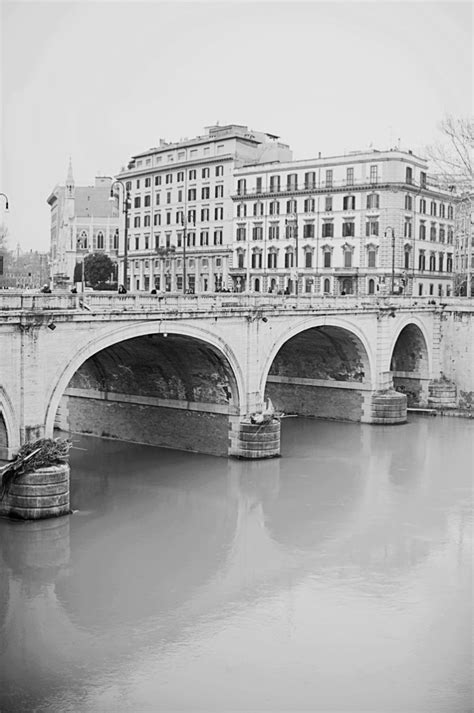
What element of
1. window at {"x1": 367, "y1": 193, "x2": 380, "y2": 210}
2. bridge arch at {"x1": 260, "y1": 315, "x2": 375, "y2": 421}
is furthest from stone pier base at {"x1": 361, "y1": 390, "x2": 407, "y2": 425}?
window at {"x1": 367, "y1": 193, "x2": 380, "y2": 210}

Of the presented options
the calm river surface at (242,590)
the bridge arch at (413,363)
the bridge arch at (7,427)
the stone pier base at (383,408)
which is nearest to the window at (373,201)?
the bridge arch at (413,363)

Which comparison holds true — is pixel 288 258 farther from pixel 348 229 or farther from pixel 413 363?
pixel 413 363

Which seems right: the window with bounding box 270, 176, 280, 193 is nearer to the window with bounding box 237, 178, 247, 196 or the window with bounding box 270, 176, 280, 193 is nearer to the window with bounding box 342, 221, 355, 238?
the window with bounding box 237, 178, 247, 196

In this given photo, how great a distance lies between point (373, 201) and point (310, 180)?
4676 mm

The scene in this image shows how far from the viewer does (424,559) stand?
20062 mm

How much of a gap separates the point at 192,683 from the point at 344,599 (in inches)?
179

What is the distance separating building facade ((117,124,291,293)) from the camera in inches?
2448

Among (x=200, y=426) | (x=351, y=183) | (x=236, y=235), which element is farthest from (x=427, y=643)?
(x=236, y=235)

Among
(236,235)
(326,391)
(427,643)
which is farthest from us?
(236,235)

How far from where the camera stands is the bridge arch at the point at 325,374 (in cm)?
3609

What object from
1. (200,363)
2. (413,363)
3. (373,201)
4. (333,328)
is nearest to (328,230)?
(373,201)

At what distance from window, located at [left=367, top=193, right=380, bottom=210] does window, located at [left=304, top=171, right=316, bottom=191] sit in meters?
3.93

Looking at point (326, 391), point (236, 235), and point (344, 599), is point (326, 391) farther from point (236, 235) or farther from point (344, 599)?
point (236, 235)

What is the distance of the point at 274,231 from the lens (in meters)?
59.2
